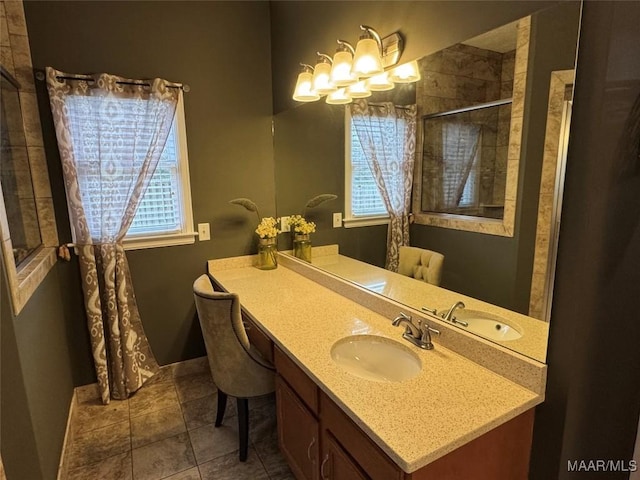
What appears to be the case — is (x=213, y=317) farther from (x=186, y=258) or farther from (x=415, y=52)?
(x=415, y=52)

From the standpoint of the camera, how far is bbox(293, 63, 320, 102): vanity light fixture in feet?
7.00

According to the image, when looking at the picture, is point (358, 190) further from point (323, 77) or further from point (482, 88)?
point (482, 88)

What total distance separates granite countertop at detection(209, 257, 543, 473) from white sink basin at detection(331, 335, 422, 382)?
3 cm

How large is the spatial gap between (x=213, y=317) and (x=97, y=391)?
147 centimetres

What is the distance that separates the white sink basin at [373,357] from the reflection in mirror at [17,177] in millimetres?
1612

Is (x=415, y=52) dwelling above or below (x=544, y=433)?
above

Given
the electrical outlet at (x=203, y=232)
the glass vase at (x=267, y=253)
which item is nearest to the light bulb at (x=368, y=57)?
the glass vase at (x=267, y=253)

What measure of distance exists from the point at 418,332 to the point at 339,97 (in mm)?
1410

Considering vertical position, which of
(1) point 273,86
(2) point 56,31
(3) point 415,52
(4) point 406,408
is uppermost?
(2) point 56,31

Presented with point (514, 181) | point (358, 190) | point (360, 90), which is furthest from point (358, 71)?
point (514, 181)

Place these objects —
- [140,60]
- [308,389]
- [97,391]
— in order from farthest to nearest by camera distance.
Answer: [97,391] → [140,60] → [308,389]

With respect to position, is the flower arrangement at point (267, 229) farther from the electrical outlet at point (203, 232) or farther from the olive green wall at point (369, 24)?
the olive green wall at point (369, 24)

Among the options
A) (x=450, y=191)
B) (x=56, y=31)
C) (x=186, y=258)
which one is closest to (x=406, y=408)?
(x=450, y=191)

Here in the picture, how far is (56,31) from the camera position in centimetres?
212
